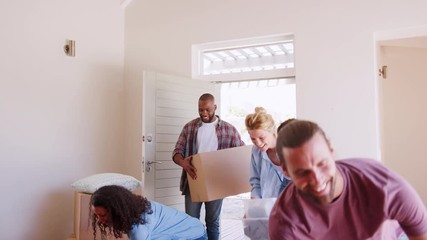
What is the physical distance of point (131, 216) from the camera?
1.98 m

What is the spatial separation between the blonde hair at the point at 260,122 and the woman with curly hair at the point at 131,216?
0.71 metres

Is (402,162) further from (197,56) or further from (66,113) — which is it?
(66,113)

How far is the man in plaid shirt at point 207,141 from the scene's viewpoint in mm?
3021

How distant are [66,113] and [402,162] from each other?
375 cm

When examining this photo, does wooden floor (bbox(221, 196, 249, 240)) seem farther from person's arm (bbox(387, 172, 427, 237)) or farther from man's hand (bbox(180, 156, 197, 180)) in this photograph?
person's arm (bbox(387, 172, 427, 237))

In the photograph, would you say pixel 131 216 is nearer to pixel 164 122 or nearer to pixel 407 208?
pixel 407 208

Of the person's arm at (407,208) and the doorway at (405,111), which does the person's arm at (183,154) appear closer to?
the person's arm at (407,208)

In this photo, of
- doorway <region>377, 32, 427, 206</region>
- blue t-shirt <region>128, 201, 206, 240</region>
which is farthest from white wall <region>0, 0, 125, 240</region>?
doorway <region>377, 32, 427, 206</region>

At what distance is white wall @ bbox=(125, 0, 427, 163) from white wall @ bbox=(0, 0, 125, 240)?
784mm

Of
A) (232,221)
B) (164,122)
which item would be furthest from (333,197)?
(232,221)

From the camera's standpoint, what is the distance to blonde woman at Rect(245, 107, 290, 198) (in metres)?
2.01

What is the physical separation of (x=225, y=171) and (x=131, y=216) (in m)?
0.86

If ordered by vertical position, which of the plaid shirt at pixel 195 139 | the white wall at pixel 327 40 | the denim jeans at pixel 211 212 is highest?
the white wall at pixel 327 40

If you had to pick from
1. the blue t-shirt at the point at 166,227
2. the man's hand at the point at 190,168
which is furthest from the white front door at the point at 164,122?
the blue t-shirt at the point at 166,227
